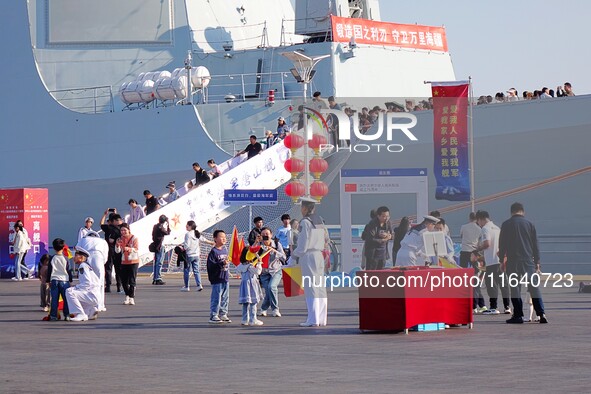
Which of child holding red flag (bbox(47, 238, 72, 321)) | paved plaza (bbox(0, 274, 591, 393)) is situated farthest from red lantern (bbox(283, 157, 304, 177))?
child holding red flag (bbox(47, 238, 72, 321))

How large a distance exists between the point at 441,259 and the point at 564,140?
14.4 meters

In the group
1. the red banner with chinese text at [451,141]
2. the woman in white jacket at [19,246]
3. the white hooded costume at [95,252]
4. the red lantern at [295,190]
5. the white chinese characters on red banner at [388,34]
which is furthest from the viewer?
the white chinese characters on red banner at [388,34]

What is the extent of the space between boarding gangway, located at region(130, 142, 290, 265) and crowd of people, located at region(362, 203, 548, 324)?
8.59m

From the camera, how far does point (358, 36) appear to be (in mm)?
33625

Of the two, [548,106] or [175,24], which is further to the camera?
[175,24]

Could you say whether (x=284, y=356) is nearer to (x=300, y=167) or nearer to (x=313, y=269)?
(x=313, y=269)

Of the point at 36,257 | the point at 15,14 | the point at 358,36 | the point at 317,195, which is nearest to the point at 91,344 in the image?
the point at 317,195

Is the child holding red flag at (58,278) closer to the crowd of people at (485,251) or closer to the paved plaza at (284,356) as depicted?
the paved plaza at (284,356)

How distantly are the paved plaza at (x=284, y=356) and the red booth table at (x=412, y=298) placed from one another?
0.19 meters

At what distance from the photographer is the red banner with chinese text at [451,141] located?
875 inches

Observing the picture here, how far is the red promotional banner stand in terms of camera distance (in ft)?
96.7

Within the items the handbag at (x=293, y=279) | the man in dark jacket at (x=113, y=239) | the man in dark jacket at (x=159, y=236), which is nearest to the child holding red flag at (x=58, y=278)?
the handbag at (x=293, y=279)

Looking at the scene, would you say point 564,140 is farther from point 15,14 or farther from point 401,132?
point 15,14

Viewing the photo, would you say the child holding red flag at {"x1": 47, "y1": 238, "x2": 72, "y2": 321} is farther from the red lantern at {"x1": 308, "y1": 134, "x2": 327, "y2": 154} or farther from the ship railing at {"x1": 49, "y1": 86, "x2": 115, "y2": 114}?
the ship railing at {"x1": 49, "y1": 86, "x2": 115, "y2": 114}
